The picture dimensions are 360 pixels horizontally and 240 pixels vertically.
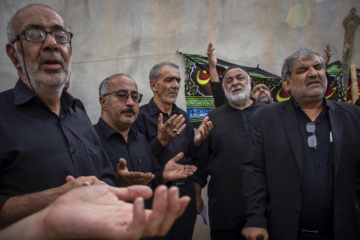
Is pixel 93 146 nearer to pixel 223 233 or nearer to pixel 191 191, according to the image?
pixel 191 191

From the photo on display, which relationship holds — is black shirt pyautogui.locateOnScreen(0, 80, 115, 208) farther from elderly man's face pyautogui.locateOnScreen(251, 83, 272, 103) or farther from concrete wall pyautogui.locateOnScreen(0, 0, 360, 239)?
elderly man's face pyautogui.locateOnScreen(251, 83, 272, 103)

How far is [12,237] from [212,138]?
2140 millimetres

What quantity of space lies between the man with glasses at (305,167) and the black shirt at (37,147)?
123cm

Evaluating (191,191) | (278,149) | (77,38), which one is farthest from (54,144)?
(77,38)

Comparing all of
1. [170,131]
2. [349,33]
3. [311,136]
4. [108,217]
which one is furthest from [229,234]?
[349,33]

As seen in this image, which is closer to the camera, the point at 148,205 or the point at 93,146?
the point at 93,146

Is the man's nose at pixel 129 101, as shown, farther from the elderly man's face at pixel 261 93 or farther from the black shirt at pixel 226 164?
the elderly man's face at pixel 261 93

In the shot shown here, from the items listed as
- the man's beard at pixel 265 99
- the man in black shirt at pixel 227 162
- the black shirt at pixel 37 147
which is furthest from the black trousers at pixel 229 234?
the man's beard at pixel 265 99

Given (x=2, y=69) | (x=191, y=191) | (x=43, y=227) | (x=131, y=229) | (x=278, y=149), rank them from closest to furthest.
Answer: (x=131, y=229) → (x=43, y=227) → (x=278, y=149) → (x=191, y=191) → (x=2, y=69)

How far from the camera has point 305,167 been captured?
1943 millimetres

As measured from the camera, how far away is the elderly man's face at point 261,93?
12.5ft

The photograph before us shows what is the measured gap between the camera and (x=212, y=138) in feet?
9.38

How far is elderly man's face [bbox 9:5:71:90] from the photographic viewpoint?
1.43 metres

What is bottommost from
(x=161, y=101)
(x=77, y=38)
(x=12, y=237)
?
(x=12, y=237)
